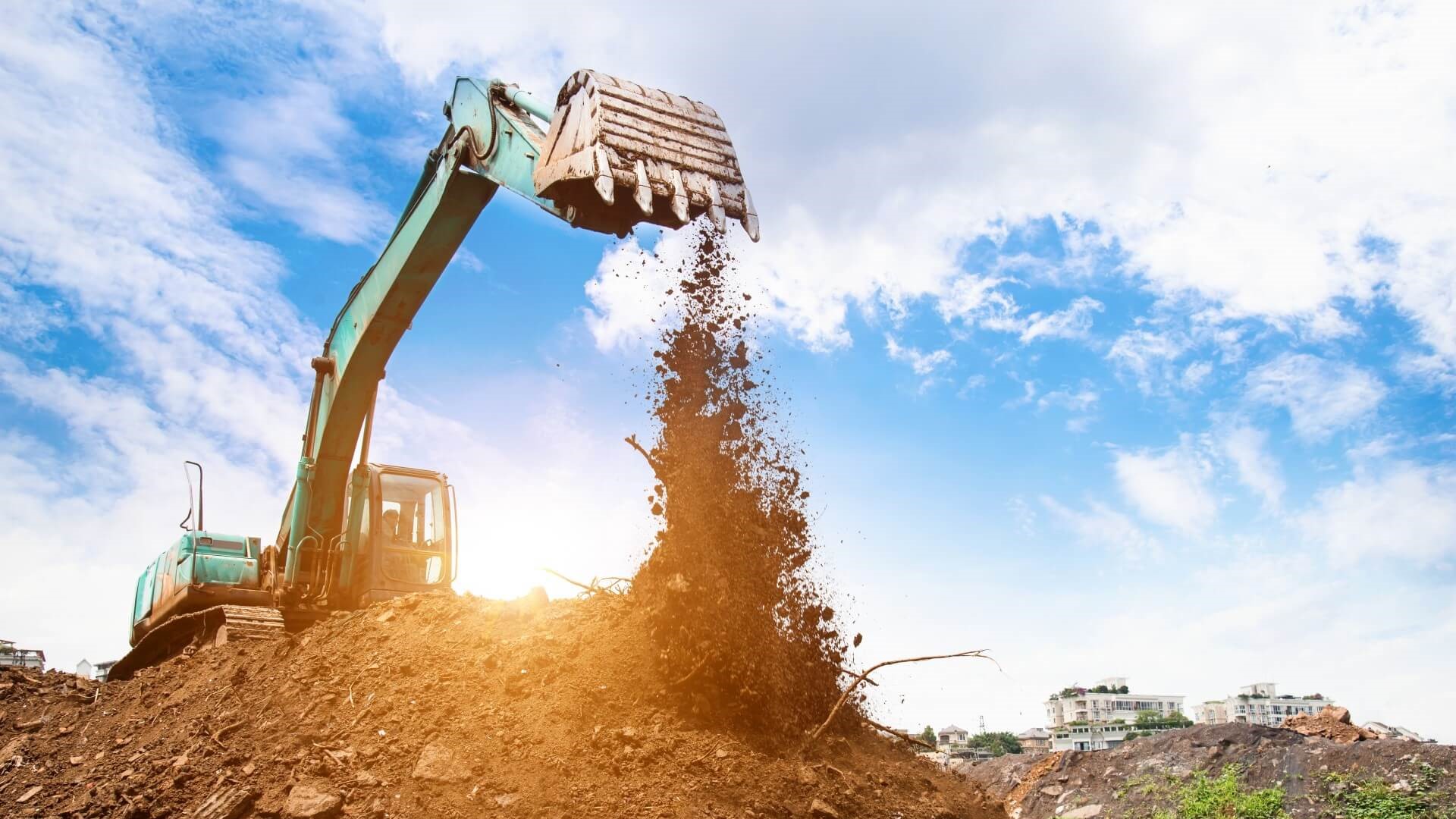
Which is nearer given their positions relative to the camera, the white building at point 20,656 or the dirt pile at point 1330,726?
the dirt pile at point 1330,726

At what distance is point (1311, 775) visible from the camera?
1045 centimetres

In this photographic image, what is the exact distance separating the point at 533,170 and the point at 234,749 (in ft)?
13.4

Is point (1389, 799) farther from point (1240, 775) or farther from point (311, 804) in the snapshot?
point (311, 804)

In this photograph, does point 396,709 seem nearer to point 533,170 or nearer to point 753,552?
point 753,552

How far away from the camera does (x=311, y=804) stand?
5094mm

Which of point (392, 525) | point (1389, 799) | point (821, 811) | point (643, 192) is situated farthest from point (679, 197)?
point (1389, 799)

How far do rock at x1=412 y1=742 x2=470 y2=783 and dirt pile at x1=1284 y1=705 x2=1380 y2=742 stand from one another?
34.3ft

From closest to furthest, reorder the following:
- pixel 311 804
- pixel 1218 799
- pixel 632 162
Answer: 1. pixel 311 804
2. pixel 632 162
3. pixel 1218 799

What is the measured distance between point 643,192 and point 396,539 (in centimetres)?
521

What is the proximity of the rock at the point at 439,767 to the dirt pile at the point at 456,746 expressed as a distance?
0.01 m

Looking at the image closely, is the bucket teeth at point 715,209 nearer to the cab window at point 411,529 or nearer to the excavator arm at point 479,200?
the excavator arm at point 479,200

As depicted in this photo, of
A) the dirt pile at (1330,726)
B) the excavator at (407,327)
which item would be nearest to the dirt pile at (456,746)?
the excavator at (407,327)

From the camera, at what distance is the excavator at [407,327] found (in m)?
5.97

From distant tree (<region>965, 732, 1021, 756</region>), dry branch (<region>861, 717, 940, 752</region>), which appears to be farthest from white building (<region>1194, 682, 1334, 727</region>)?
dry branch (<region>861, 717, 940, 752</region>)
